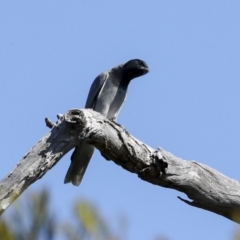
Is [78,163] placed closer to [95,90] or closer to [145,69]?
[95,90]

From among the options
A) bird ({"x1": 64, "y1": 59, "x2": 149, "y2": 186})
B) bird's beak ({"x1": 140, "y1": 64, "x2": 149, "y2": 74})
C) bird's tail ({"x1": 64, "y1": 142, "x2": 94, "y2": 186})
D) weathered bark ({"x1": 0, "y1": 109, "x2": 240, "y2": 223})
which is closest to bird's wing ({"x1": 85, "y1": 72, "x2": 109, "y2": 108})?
bird ({"x1": 64, "y1": 59, "x2": 149, "y2": 186})

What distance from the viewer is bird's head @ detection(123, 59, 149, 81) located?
9353 mm

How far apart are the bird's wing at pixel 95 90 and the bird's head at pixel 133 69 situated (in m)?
0.36

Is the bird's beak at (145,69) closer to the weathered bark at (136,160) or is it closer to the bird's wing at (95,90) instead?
the bird's wing at (95,90)

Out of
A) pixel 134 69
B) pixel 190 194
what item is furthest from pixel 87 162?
pixel 190 194

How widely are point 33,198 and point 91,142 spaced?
128 inches

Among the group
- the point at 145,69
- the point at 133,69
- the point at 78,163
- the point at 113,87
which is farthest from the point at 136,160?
the point at 145,69

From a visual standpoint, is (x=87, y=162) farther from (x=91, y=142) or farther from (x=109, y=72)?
(x=91, y=142)

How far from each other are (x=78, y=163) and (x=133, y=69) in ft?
6.97

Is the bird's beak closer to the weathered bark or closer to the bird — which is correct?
the bird

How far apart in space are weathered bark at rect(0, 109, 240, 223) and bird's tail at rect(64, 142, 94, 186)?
2.36 m

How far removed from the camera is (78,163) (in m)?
8.02

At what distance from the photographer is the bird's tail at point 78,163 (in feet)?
25.8

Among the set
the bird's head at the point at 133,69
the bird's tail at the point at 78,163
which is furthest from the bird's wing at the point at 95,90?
the bird's tail at the point at 78,163
